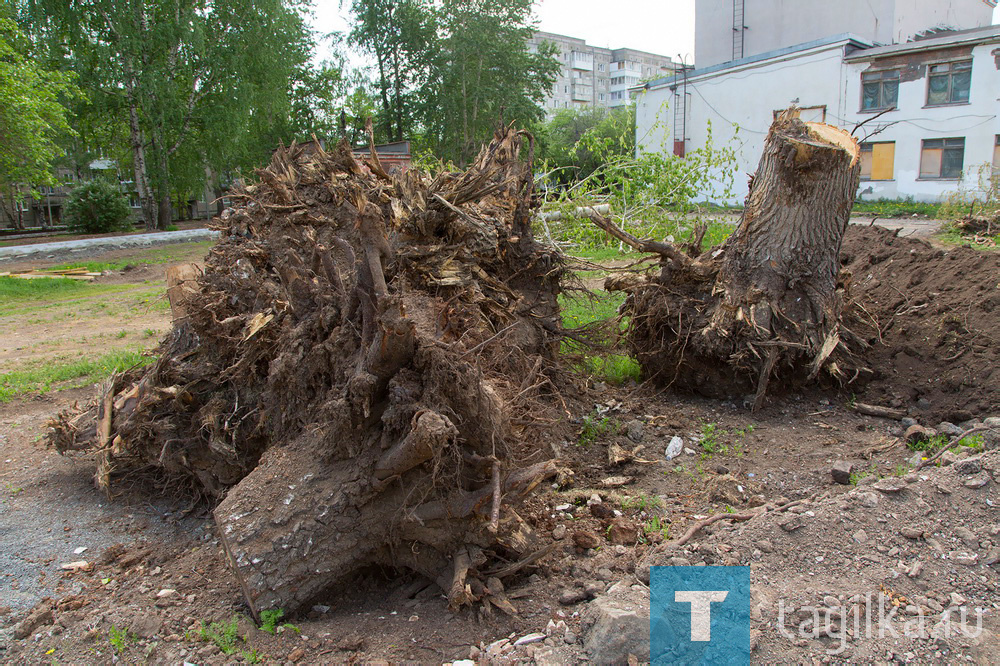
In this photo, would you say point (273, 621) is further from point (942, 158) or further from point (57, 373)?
point (942, 158)

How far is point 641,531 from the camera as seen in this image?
351 centimetres

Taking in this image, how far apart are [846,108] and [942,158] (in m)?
3.55

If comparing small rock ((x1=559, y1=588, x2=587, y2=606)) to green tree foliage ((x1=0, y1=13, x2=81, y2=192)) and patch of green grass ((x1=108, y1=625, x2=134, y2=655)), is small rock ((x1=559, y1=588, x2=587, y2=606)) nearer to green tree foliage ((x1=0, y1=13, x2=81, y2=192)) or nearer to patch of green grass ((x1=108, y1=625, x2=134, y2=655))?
patch of green grass ((x1=108, y1=625, x2=134, y2=655))

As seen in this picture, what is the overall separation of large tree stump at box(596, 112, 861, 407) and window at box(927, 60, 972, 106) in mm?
20568

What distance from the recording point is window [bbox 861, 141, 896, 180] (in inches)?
911

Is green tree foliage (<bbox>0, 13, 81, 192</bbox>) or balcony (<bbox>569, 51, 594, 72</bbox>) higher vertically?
balcony (<bbox>569, 51, 594, 72</bbox>)

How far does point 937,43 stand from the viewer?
21.1 meters

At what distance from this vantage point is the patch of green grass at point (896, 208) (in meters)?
19.5

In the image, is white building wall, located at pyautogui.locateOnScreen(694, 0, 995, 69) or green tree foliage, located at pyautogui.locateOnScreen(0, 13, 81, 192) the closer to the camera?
green tree foliage, located at pyautogui.locateOnScreen(0, 13, 81, 192)

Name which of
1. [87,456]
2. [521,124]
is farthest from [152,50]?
[87,456]

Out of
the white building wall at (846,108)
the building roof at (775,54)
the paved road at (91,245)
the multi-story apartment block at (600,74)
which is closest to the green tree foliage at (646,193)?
the paved road at (91,245)

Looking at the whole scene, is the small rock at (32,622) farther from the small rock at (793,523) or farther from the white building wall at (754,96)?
the white building wall at (754,96)

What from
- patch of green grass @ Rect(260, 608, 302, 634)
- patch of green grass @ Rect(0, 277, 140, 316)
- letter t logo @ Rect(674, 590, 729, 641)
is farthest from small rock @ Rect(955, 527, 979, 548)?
patch of green grass @ Rect(0, 277, 140, 316)

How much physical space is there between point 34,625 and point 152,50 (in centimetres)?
2234
